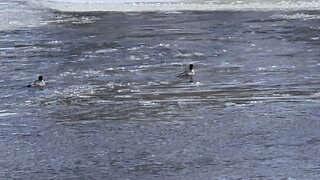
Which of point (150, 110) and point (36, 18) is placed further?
point (36, 18)

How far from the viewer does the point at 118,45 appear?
27.2 m

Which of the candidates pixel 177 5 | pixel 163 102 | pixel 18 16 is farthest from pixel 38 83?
pixel 177 5

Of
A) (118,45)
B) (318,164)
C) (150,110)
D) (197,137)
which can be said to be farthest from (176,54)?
(318,164)

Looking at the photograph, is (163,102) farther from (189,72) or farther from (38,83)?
(38,83)

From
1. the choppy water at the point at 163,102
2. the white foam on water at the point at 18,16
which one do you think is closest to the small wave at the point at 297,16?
the choppy water at the point at 163,102

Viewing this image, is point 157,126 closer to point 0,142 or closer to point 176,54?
point 0,142

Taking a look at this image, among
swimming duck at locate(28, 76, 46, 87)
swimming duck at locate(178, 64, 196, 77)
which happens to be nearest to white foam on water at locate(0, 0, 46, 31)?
swimming duck at locate(28, 76, 46, 87)

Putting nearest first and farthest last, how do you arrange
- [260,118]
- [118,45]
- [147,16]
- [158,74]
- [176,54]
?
1. [260,118]
2. [158,74]
3. [176,54]
4. [118,45]
5. [147,16]

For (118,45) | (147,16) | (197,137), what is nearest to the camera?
(197,137)

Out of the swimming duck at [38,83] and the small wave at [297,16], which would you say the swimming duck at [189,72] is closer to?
the swimming duck at [38,83]

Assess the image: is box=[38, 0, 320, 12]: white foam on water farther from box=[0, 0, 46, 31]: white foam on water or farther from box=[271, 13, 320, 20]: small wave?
box=[271, 13, 320, 20]: small wave

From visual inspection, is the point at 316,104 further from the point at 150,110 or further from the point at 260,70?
the point at 260,70

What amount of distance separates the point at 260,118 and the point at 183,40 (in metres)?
11.3

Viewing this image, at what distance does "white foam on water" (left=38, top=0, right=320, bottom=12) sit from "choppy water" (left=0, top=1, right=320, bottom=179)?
16.3 ft
